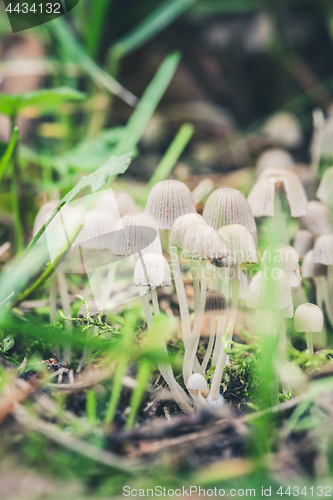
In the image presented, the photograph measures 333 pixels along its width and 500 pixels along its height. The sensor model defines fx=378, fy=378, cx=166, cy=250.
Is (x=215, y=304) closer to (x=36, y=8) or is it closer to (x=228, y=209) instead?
(x=228, y=209)

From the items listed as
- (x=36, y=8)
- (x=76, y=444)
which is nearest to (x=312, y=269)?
(x=76, y=444)

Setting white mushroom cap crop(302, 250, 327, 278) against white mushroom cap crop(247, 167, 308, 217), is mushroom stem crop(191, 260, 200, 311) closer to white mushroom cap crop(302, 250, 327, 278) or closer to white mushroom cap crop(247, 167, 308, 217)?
white mushroom cap crop(247, 167, 308, 217)

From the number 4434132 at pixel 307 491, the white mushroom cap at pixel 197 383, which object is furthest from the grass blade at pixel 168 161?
the number 4434132 at pixel 307 491

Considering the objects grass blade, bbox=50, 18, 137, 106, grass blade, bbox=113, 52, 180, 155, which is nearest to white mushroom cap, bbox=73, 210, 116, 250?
grass blade, bbox=113, 52, 180, 155

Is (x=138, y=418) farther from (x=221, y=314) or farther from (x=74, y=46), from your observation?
(x=74, y=46)

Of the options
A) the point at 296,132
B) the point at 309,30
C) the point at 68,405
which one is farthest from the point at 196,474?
the point at 309,30

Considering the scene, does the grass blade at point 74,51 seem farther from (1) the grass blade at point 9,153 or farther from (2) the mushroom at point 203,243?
(2) the mushroom at point 203,243
